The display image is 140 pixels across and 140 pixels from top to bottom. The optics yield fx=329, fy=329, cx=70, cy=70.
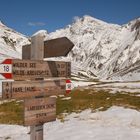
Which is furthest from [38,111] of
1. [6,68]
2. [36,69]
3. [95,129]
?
[95,129]

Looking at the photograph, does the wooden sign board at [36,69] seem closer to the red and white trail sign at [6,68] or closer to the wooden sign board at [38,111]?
the red and white trail sign at [6,68]

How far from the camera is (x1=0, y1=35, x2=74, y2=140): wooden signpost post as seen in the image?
11.3 metres

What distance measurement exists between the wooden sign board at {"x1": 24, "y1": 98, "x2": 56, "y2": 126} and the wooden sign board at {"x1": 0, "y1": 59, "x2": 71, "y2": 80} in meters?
0.91

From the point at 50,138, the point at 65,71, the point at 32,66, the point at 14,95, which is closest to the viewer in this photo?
the point at 14,95

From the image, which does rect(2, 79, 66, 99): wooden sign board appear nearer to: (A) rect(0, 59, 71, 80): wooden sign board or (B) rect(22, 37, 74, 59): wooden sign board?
(A) rect(0, 59, 71, 80): wooden sign board

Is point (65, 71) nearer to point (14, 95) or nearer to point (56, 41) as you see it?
point (56, 41)

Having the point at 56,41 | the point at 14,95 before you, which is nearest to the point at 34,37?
the point at 56,41

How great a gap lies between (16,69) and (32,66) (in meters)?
0.76

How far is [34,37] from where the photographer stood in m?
12.5

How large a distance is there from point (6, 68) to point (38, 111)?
2.19 meters

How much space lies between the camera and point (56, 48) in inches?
496

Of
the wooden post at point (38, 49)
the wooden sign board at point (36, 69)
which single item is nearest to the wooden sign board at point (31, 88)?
the wooden sign board at point (36, 69)

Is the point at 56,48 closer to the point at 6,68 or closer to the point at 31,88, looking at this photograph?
the point at 31,88

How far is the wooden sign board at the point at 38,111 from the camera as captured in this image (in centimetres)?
1169
